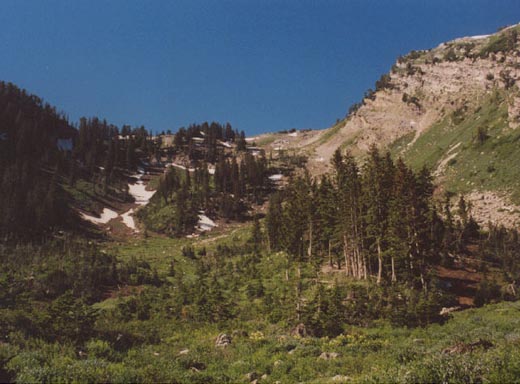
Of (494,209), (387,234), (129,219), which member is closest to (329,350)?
(387,234)

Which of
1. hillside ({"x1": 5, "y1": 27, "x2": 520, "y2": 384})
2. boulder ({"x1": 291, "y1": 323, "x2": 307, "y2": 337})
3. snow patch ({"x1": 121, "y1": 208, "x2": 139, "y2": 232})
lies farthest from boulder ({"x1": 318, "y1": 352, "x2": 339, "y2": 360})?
snow patch ({"x1": 121, "y1": 208, "x2": 139, "y2": 232})

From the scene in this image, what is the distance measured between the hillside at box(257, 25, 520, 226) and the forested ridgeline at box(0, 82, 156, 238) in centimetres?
8091

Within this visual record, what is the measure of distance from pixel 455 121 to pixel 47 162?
13599 centimetres

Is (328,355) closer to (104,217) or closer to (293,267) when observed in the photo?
(293,267)

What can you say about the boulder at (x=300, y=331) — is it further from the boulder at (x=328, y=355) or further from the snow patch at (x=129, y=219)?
the snow patch at (x=129, y=219)

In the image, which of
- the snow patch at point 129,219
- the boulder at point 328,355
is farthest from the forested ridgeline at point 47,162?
the boulder at point 328,355

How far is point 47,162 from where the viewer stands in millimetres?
127562

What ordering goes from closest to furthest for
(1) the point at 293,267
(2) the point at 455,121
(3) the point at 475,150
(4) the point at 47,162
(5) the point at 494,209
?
(1) the point at 293,267
(5) the point at 494,209
(3) the point at 475,150
(2) the point at 455,121
(4) the point at 47,162

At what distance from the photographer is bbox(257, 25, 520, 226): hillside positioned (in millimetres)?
67213

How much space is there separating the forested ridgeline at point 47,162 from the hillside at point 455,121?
80913 mm

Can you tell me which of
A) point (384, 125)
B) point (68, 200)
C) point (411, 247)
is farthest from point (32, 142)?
point (411, 247)

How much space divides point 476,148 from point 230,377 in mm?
85113

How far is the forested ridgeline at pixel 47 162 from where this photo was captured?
79.4 metres

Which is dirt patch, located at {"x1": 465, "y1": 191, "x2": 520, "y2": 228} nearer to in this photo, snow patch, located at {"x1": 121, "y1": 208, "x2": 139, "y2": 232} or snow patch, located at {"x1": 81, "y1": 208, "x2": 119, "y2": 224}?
snow patch, located at {"x1": 121, "y1": 208, "x2": 139, "y2": 232}
